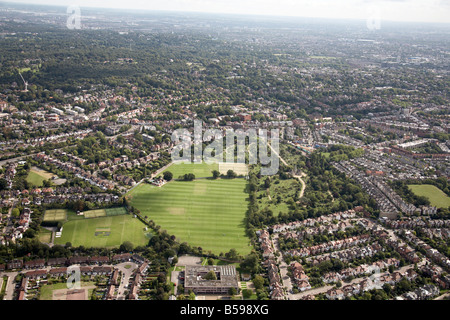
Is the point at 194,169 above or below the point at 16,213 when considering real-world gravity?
above

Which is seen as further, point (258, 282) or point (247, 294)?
point (258, 282)

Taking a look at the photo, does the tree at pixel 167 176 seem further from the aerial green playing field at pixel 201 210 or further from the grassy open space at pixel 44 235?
the grassy open space at pixel 44 235

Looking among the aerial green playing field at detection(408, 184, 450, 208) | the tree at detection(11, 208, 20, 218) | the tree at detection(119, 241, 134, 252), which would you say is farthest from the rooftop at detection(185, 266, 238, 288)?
the aerial green playing field at detection(408, 184, 450, 208)

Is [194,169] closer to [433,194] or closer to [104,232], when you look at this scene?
[104,232]

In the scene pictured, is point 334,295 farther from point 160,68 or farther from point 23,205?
point 160,68

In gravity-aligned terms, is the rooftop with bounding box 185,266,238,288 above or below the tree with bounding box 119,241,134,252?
below

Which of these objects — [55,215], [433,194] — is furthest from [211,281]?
[433,194]

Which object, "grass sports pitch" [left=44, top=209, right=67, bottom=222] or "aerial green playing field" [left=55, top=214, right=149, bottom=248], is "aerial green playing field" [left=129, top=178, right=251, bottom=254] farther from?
"grass sports pitch" [left=44, top=209, right=67, bottom=222]
